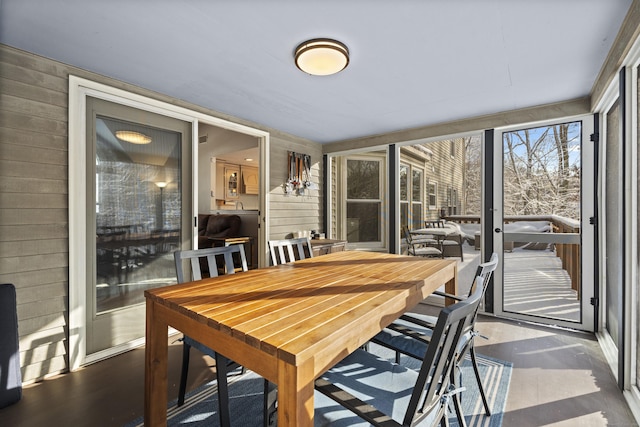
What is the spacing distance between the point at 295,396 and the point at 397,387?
607 millimetres

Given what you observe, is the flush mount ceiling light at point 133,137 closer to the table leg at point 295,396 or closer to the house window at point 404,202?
the table leg at point 295,396

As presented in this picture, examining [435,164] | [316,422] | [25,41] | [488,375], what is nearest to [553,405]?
[488,375]

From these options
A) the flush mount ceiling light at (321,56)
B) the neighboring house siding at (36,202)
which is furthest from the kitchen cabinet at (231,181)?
the flush mount ceiling light at (321,56)

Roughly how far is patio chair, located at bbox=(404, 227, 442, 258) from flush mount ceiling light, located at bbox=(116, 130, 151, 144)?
4.08 meters

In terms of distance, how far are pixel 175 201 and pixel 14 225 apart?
122cm

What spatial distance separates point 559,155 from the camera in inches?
127

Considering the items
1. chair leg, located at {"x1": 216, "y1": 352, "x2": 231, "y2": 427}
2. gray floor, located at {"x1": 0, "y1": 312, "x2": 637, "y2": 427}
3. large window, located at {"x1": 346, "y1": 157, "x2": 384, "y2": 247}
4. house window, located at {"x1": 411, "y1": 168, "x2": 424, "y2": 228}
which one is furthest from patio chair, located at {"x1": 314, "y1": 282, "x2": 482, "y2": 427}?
house window, located at {"x1": 411, "y1": 168, "x2": 424, "y2": 228}

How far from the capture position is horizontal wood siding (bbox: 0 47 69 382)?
210 cm

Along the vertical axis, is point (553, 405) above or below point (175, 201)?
below

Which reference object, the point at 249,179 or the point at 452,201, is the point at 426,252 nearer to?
the point at 452,201

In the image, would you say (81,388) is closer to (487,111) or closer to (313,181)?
(313,181)

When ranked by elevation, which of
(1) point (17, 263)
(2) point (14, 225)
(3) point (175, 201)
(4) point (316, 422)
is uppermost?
(3) point (175, 201)

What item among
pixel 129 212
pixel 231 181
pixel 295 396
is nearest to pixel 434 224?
pixel 231 181

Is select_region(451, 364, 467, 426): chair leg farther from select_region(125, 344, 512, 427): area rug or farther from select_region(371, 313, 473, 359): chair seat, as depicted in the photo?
select_region(125, 344, 512, 427): area rug
